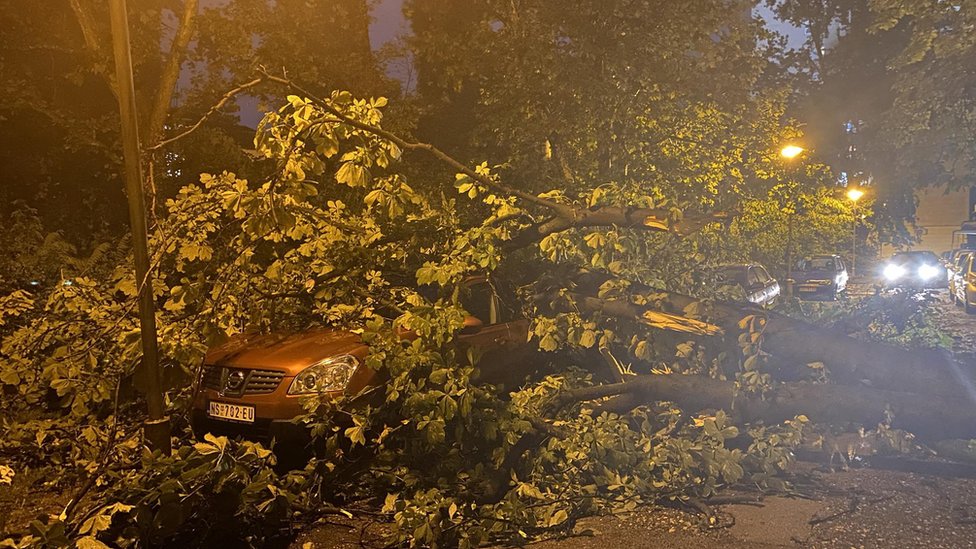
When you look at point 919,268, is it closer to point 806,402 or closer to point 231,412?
point 806,402

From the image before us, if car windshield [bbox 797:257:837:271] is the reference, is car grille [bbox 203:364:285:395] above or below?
below

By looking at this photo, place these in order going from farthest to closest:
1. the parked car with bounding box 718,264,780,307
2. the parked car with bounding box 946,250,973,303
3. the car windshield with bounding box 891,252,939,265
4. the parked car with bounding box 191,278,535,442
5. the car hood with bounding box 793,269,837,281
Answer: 1. the car windshield with bounding box 891,252,939,265
2. the car hood with bounding box 793,269,837,281
3. the parked car with bounding box 946,250,973,303
4. the parked car with bounding box 718,264,780,307
5. the parked car with bounding box 191,278,535,442

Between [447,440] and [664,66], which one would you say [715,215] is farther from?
[664,66]

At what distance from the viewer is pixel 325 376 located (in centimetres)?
511

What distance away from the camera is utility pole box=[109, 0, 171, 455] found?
4.48 meters

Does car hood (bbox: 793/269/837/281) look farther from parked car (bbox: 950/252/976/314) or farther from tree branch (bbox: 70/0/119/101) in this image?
tree branch (bbox: 70/0/119/101)

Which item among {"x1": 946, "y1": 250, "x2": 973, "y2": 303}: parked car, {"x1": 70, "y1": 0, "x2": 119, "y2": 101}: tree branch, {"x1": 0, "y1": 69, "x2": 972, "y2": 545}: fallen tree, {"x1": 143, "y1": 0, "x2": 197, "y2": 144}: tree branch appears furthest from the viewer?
{"x1": 946, "y1": 250, "x2": 973, "y2": 303}: parked car

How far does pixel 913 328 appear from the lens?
8.71 metres

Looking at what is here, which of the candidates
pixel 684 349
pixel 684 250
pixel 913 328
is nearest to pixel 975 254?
pixel 913 328

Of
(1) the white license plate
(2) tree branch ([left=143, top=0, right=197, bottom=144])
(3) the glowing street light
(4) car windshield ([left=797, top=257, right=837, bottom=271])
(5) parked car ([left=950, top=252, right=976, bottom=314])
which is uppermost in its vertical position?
(2) tree branch ([left=143, top=0, right=197, bottom=144])

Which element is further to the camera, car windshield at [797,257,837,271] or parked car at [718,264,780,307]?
car windshield at [797,257,837,271]

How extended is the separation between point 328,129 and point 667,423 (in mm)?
3591

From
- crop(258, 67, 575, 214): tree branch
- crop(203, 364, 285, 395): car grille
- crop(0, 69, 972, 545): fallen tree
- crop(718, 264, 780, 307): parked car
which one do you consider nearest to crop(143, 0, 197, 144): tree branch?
crop(0, 69, 972, 545): fallen tree

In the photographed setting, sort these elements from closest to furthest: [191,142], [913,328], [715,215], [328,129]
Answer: [328,129]
[715,215]
[913,328]
[191,142]
